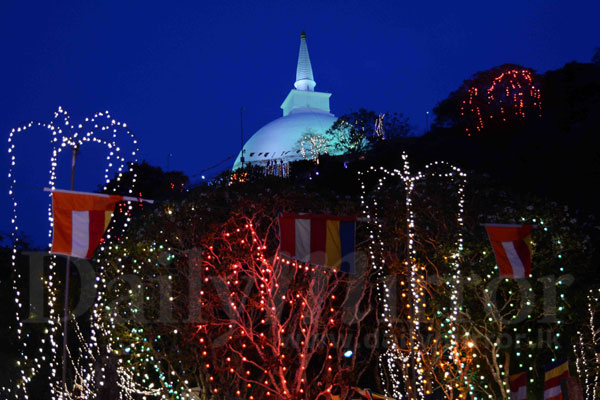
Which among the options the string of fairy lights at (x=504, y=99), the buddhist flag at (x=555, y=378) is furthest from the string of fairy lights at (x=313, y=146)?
the buddhist flag at (x=555, y=378)

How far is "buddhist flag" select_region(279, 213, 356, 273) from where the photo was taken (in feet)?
33.0

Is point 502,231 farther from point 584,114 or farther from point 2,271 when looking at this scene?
point 2,271

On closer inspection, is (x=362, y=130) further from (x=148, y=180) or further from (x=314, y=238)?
(x=314, y=238)

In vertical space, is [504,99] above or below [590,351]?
above

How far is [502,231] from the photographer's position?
405 inches

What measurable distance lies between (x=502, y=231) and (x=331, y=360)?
567 centimetres

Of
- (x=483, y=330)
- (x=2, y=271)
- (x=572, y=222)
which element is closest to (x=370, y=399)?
(x=483, y=330)

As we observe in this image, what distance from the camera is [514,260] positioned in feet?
33.8

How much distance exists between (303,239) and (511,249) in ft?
10.5

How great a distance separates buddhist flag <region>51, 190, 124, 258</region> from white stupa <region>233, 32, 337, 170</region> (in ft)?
Result: 76.5

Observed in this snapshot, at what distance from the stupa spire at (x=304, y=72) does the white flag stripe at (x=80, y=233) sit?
139ft

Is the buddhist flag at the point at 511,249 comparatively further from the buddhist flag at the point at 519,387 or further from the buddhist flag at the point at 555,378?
the buddhist flag at the point at 555,378

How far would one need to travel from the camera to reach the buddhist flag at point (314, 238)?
33.0 feet

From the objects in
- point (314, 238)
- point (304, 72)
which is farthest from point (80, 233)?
→ point (304, 72)
